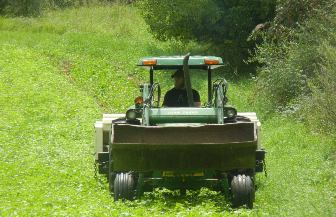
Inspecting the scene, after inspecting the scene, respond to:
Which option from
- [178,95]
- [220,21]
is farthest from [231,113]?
[220,21]

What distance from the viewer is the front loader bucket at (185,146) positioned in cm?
1163

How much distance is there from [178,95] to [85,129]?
882 cm

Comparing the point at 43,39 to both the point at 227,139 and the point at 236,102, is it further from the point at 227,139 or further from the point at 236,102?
the point at 227,139

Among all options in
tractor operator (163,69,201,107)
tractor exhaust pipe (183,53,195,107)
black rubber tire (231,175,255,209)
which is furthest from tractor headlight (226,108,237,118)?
black rubber tire (231,175,255,209)

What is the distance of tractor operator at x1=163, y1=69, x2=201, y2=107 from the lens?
539 inches

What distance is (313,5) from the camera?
23266 mm

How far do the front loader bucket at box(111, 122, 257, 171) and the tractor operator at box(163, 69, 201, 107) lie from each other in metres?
2.04

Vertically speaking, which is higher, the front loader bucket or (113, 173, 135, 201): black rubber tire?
the front loader bucket

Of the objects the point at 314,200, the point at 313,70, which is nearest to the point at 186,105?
the point at 314,200

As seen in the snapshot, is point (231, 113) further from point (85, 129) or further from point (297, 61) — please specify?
point (297, 61)

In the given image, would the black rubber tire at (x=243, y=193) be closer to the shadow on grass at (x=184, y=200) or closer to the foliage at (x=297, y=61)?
the shadow on grass at (x=184, y=200)

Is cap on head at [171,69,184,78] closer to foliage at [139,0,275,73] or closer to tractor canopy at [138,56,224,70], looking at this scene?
tractor canopy at [138,56,224,70]

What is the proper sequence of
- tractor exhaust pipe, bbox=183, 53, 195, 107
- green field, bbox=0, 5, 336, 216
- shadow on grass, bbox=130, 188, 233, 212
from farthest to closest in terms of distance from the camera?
tractor exhaust pipe, bbox=183, 53, 195, 107, green field, bbox=0, 5, 336, 216, shadow on grass, bbox=130, 188, 233, 212

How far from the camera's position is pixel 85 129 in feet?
72.6
